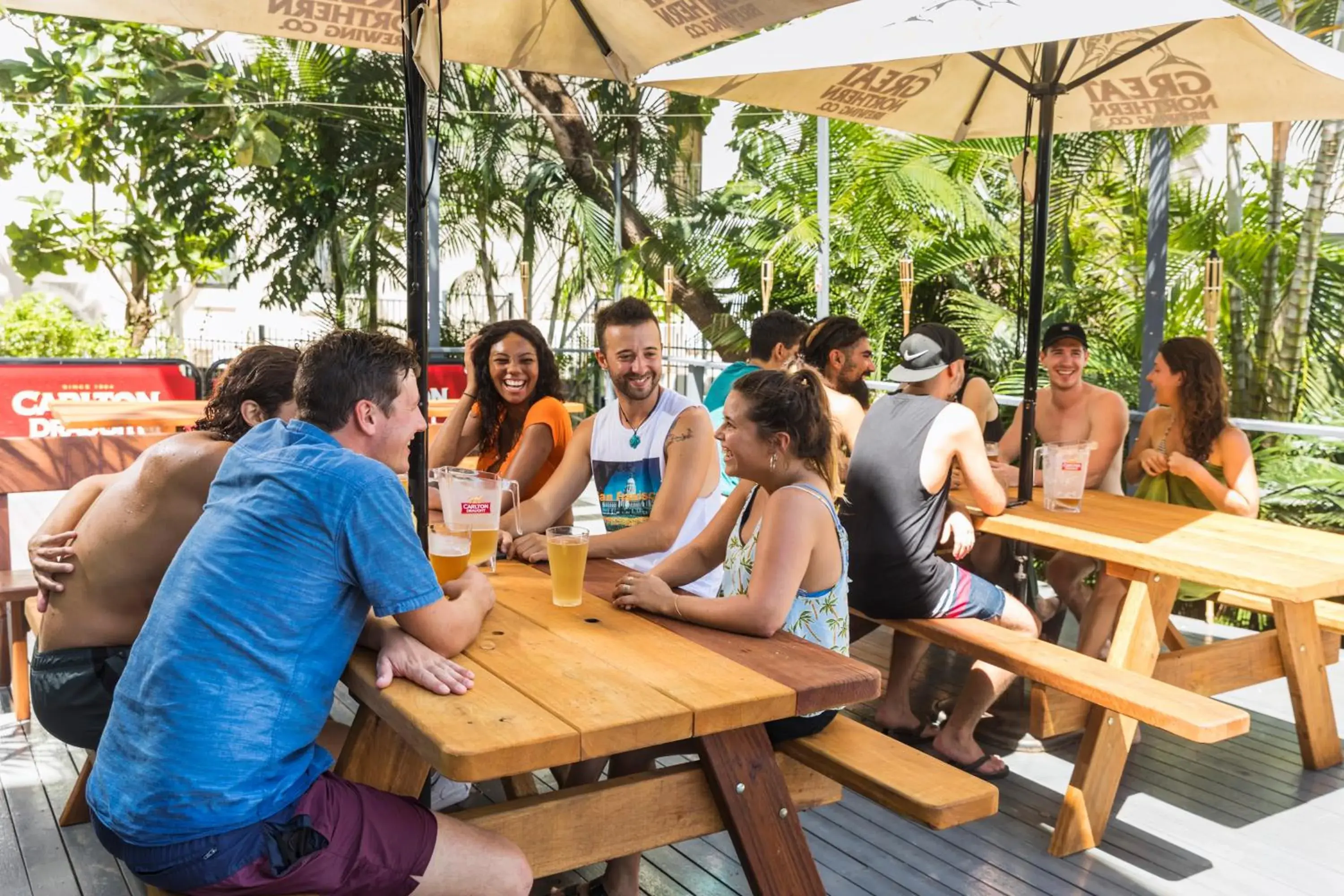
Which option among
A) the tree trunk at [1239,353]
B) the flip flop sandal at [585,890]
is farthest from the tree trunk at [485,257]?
the flip flop sandal at [585,890]

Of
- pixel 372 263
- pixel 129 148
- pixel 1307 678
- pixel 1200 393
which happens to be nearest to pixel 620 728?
pixel 1307 678

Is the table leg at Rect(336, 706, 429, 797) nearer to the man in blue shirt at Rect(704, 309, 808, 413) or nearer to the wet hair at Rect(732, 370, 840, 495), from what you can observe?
the wet hair at Rect(732, 370, 840, 495)

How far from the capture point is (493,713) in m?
1.71

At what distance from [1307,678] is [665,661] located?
2408 mm

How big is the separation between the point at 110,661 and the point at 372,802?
0.98 meters

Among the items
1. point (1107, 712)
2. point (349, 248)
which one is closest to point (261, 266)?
point (349, 248)

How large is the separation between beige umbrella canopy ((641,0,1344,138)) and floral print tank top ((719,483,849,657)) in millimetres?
1490

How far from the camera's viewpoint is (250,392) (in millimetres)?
2488

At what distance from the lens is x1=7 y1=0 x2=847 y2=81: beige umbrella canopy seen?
315 centimetres

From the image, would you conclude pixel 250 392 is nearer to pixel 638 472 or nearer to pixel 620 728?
pixel 638 472

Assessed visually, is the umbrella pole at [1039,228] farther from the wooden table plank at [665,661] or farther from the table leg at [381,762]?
the table leg at [381,762]

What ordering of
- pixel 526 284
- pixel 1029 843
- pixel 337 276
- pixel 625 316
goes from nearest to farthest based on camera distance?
pixel 1029 843, pixel 625 316, pixel 526 284, pixel 337 276

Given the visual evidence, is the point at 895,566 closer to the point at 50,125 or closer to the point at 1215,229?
the point at 1215,229

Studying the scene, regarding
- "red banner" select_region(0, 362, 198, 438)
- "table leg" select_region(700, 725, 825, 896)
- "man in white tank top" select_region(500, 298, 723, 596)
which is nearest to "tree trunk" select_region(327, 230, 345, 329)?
"red banner" select_region(0, 362, 198, 438)
